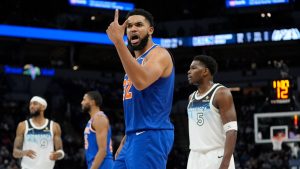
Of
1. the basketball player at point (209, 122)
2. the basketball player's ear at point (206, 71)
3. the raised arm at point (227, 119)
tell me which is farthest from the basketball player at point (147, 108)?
the basketball player's ear at point (206, 71)

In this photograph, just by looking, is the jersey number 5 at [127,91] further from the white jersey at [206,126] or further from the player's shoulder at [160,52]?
the white jersey at [206,126]

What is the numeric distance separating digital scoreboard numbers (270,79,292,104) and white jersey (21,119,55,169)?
22.2 feet

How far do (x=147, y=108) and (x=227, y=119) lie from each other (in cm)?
180

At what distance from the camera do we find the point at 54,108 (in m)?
27.9

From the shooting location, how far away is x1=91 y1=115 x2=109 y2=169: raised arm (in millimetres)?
7688

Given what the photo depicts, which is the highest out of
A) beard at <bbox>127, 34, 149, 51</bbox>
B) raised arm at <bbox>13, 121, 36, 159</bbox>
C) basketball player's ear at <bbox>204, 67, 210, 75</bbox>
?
beard at <bbox>127, 34, 149, 51</bbox>

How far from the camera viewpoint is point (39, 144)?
9.38 meters

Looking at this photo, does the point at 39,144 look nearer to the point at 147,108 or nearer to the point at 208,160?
the point at 208,160

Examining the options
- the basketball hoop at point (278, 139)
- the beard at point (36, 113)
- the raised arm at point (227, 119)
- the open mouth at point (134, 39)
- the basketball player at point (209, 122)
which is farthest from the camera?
the basketball hoop at point (278, 139)

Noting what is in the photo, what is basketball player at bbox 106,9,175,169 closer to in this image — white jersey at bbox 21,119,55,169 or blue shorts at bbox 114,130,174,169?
blue shorts at bbox 114,130,174,169

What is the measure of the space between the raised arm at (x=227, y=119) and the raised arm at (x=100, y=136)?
2235 millimetres

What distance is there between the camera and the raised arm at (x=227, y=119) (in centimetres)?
573

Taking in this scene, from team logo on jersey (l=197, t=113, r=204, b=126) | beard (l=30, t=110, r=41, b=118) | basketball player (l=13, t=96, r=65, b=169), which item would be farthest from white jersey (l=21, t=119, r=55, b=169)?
team logo on jersey (l=197, t=113, r=204, b=126)

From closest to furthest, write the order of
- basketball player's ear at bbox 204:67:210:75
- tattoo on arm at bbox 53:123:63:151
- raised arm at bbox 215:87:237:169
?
raised arm at bbox 215:87:237:169 < basketball player's ear at bbox 204:67:210:75 < tattoo on arm at bbox 53:123:63:151
